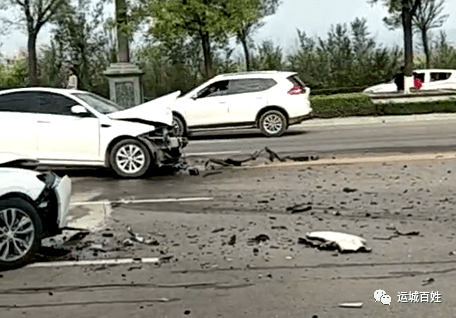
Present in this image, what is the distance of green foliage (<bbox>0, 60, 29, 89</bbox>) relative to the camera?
34562mm

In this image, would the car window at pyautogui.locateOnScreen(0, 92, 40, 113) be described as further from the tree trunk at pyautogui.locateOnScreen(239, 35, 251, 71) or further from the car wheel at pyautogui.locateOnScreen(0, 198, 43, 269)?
the tree trunk at pyautogui.locateOnScreen(239, 35, 251, 71)

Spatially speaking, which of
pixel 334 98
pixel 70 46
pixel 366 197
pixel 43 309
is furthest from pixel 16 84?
pixel 43 309

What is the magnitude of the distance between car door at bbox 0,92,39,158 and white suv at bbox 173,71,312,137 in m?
8.01

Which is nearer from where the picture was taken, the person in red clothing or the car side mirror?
the car side mirror

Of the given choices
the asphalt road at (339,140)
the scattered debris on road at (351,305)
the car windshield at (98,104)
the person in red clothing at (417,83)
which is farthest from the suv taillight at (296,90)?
the scattered debris on road at (351,305)

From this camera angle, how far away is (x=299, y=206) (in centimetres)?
990

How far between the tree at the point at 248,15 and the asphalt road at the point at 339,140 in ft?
17.0

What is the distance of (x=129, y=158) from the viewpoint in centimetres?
1305

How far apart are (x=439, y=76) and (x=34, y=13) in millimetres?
17263

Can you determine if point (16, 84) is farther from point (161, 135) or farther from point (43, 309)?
point (43, 309)

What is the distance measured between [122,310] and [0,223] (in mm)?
1830

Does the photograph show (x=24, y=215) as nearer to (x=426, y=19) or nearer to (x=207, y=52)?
(x=207, y=52)

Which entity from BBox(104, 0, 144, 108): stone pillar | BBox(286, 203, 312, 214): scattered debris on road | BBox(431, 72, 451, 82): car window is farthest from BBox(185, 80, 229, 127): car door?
BBox(431, 72, 451, 82): car window

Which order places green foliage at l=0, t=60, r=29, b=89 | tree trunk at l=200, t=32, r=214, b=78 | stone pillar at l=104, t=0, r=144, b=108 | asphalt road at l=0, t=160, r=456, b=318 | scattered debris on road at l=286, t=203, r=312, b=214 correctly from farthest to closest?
green foliage at l=0, t=60, r=29, b=89, tree trunk at l=200, t=32, r=214, b=78, stone pillar at l=104, t=0, r=144, b=108, scattered debris on road at l=286, t=203, r=312, b=214, asphalt road at l=0, t=160, r=456, b=318
